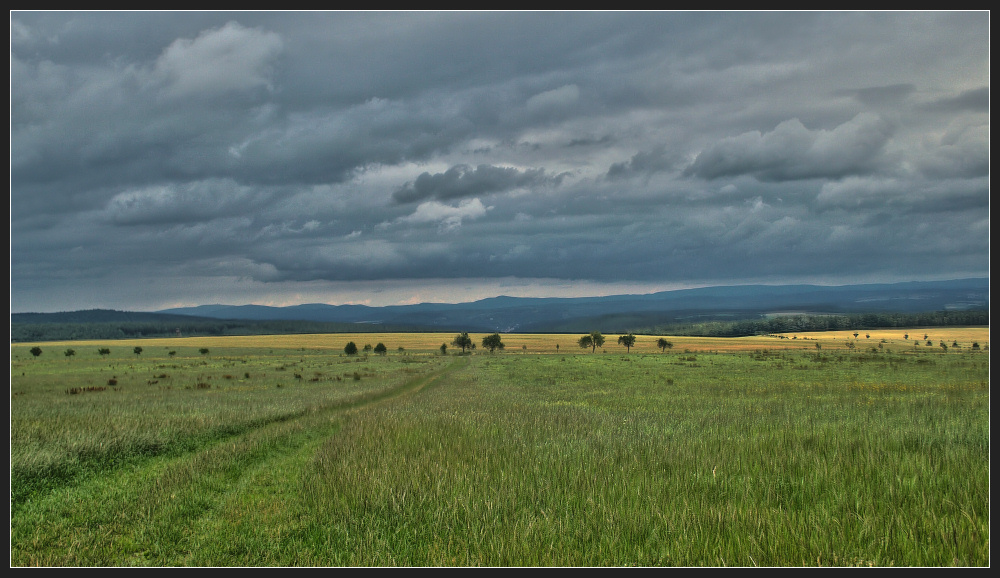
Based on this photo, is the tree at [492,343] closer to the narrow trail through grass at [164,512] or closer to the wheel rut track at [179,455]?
the wheel rut track at [179,455]

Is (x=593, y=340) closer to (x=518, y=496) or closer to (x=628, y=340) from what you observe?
(x=628, y=340)

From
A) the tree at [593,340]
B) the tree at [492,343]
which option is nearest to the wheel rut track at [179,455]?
the tree at [492,343]

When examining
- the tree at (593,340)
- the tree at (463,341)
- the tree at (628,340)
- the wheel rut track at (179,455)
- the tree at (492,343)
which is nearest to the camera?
the wheel rut track at (179,455)

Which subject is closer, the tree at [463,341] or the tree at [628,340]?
the tree at [463,341]

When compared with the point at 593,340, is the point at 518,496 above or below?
above

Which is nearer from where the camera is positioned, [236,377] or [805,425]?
[805,425]

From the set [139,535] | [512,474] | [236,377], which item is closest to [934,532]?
[512,474]

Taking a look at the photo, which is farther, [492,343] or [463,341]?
[463,341]

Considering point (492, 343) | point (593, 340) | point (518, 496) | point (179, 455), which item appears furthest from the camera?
point (593, 340)

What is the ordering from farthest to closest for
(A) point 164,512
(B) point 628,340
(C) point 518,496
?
(B) point 628,340 → (A) point 164,512 → (C) point 518,496

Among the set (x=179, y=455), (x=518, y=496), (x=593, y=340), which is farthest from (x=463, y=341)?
(x=518, y=496)

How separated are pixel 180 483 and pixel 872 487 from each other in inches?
472

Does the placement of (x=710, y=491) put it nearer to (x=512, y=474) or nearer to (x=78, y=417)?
(x=512, y=474)

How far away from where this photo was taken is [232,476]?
11.5 meters
